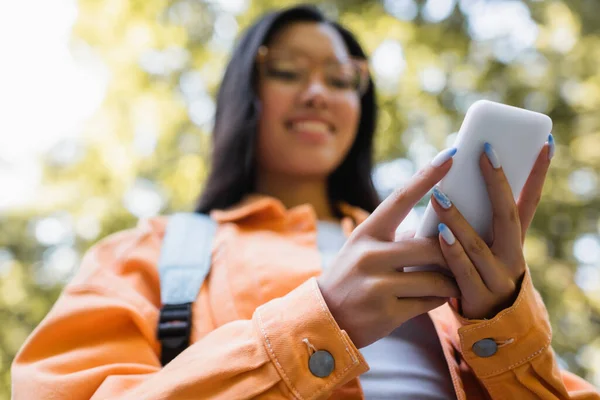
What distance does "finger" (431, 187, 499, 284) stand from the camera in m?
0.91

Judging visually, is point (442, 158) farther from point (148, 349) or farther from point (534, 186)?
point (148, 349)

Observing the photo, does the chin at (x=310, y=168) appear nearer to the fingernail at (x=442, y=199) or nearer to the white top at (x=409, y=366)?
the white top at (x=409, y=366)

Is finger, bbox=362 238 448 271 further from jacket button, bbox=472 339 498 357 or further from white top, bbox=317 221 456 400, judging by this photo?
white top, bbox=317 221 456 400

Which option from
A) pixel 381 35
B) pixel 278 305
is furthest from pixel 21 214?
pixel 278 305

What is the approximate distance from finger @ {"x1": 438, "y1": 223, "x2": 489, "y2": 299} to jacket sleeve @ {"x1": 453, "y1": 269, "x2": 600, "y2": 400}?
8 cm

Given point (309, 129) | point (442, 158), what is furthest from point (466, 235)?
point (309, 129)

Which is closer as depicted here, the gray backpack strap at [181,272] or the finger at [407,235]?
the finger at [407,235]

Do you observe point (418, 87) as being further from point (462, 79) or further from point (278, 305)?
point (278, 305)

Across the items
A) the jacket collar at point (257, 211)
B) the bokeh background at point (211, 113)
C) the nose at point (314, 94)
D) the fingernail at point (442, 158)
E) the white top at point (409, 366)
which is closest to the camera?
the fingernail at point (442, 158)

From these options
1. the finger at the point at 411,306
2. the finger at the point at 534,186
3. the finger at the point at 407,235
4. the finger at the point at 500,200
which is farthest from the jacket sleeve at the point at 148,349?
the finger at the point at 534,186

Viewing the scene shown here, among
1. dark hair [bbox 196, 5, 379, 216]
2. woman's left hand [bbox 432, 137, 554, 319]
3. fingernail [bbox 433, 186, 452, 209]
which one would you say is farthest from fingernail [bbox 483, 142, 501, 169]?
dark hair [bbox 196, 5, 379, 216]

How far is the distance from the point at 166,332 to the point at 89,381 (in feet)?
0.65

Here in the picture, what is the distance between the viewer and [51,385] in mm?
1082

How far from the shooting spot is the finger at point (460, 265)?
2.97 ft
